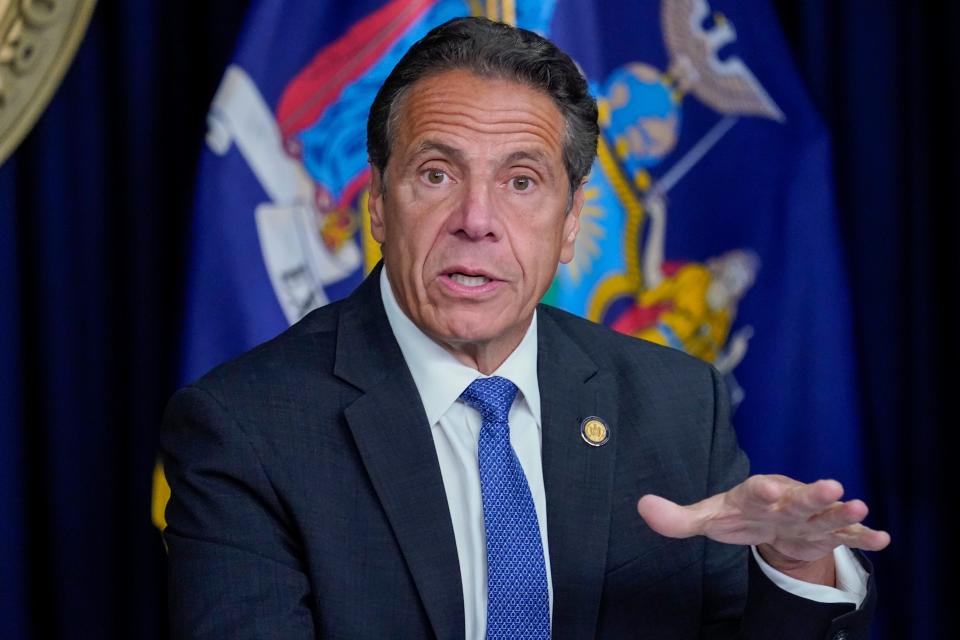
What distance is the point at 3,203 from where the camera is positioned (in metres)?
3.36

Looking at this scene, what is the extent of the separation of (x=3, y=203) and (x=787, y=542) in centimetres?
221

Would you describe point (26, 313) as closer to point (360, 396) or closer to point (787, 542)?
point (360, 396)

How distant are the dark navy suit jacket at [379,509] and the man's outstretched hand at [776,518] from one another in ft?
0.49

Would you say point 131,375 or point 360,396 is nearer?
point 360,396

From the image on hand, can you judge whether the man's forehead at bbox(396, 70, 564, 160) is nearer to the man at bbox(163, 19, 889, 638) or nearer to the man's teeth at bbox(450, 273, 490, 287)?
the man at bbox(163, 19, 889, 638)

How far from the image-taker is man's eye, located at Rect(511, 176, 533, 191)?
7.23 feet

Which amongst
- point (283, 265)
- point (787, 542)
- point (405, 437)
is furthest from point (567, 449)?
point (283, 265)

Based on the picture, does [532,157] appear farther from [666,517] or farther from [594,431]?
[666,517]

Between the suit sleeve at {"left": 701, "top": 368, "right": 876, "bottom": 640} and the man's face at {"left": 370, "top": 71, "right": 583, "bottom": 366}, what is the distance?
1.41ft

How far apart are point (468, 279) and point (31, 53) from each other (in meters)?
1.72

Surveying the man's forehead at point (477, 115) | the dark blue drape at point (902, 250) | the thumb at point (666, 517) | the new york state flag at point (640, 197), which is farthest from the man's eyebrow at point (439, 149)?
the dark blue drape at point (902, 250)

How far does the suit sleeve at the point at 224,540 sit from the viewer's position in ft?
6.37

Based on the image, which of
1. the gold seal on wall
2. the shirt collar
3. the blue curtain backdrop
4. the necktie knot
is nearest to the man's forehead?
the shirt collar

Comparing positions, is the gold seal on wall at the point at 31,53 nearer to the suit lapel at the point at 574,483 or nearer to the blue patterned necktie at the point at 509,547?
Answer: the suit lapel at the point at 574,483
